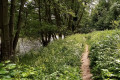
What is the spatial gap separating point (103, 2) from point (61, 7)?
27643 mm

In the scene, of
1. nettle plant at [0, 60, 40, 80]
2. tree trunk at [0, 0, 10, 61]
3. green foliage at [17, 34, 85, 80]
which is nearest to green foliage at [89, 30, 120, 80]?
green foliage at [17, 34, 85, 80]

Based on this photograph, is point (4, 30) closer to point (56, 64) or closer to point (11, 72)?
point (11, 72)

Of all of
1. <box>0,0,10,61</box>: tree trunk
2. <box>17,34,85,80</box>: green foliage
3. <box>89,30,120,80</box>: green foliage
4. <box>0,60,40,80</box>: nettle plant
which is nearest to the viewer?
<box>0,60,40,80</box>: nettle plant

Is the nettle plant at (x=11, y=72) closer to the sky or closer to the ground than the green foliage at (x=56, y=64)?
closer to the sky

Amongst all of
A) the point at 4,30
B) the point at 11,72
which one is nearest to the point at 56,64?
the point at 11,72

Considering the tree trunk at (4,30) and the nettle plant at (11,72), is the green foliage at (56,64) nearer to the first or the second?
A: the nettle plant at (11,72)

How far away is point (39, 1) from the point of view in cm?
1024

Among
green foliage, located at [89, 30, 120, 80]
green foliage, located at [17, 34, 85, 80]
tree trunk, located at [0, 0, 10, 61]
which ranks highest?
tree trunk, located at [0, 0, 10, 61]

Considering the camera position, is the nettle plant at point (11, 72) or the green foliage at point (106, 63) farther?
the green foliage at point (106, 63)

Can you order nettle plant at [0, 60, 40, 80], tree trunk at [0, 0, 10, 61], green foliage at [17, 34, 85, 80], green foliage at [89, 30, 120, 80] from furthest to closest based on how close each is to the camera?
tree trunk at [0, 0, 10, 61], green foliage at [17, 34, 85, 80], green foliage at [89, 30, 120, 80], nettle plant at [0, 60, 40, 80]

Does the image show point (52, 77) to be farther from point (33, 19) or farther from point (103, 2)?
point (103, 2)

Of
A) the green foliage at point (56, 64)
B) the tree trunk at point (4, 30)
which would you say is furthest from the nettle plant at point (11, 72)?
the tree trunk at point (4, 30)

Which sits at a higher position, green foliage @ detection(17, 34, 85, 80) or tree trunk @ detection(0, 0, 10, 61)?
tree trunk @ detection(0, 0, 10, 61)

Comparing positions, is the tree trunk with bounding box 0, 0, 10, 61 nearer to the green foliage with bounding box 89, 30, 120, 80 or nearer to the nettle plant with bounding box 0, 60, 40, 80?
the nettle plant with bounding box 0, 60, 40, 80
